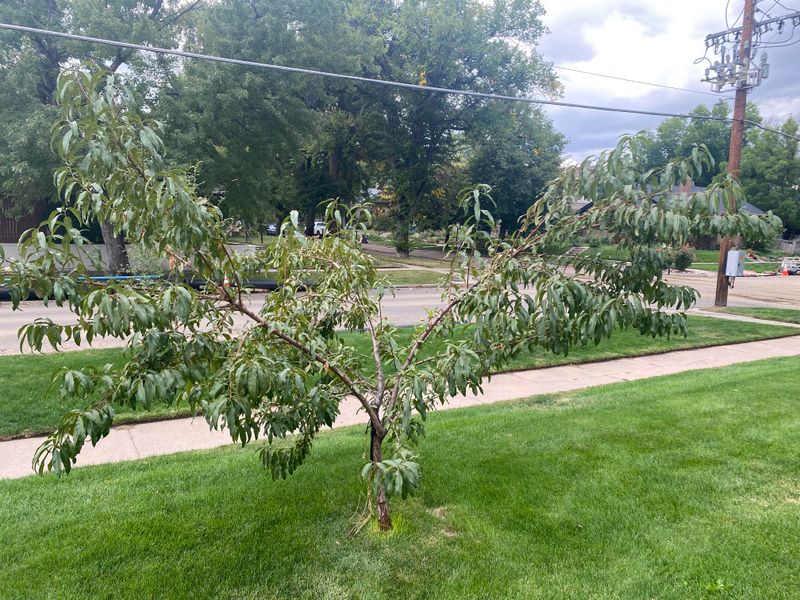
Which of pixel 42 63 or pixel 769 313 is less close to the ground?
pixel 42 63

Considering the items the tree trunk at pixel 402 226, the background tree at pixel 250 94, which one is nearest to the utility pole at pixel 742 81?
the background tree at pixel 250 94

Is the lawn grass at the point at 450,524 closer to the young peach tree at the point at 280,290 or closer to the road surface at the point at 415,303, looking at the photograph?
the young peach tree at the point at 280,290

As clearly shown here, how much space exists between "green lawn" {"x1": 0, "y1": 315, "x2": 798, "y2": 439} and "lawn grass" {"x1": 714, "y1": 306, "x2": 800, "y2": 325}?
8.01 feet

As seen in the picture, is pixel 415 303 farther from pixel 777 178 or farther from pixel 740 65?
pixel 777 178

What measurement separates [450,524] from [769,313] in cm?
1571

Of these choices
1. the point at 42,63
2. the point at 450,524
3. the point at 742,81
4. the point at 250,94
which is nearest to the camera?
the point at 450,524

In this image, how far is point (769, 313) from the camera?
1546 centimetres

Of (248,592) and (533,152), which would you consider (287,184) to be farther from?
(248,592)

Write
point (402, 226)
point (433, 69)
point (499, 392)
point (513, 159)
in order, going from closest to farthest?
point (499, 392), point (433, 69), point (402, 226), point (513, 159)

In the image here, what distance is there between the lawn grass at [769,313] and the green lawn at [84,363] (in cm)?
244

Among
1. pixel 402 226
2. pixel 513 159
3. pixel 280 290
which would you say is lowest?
pixel 280 290

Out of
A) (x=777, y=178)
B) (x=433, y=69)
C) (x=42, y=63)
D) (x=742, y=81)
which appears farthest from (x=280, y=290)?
(x=777, y=178)

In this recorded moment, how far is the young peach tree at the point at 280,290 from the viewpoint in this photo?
2.28 meters

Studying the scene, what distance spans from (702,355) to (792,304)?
38.4ft
